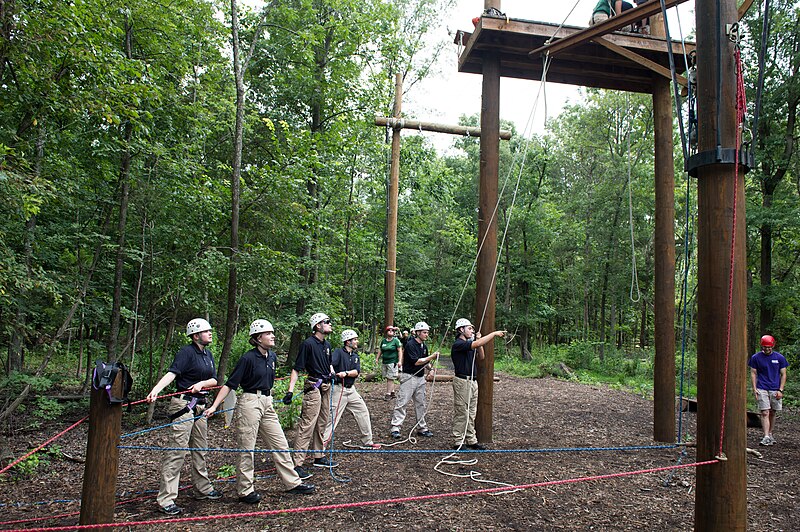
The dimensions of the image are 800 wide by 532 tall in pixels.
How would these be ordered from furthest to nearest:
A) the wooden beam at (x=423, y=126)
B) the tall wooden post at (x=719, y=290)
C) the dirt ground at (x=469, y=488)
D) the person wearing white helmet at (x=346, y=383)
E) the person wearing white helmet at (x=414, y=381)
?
the wooden beam at (x=423, y=126) < the person wearing white helmet at (x=414, y=381) < the person wearing white helmet at (x=346, y=383) < the dirt ground at (x=469, y=488) < the tall wooden post at (x=719, y=290)

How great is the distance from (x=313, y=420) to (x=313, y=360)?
82 centimetres

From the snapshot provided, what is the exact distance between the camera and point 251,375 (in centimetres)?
551

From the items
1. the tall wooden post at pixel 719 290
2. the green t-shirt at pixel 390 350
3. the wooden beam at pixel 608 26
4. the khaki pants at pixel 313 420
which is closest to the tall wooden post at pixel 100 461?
the khaki pants at pixel 313 420

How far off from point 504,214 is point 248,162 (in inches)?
681

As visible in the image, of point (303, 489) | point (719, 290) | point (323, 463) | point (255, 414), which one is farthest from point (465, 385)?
point (719, 290)

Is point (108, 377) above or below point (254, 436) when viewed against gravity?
above

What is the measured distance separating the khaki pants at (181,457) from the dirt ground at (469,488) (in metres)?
0.20

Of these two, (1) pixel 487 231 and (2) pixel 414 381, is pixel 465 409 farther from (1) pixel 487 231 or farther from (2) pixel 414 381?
(1) pixel 487 231

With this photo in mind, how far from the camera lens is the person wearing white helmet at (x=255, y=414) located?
17.5ft

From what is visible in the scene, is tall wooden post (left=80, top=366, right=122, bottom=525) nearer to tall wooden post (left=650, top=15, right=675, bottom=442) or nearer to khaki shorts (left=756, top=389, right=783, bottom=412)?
tall wooden post (left=650, top=15, right=675, bottom=442)

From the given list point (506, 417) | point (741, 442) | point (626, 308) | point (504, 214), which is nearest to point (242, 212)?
point (506, 417)

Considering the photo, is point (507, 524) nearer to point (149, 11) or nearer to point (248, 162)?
point (149, 11)

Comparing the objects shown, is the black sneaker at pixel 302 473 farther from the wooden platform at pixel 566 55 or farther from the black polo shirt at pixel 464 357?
the wooden platform at pixel 566 55

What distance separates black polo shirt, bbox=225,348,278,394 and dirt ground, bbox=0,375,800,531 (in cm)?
124
